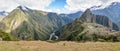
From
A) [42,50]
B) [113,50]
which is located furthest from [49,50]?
[113,50]

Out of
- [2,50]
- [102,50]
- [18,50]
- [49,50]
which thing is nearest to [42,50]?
[49,50]

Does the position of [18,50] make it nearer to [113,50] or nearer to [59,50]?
[59,50]

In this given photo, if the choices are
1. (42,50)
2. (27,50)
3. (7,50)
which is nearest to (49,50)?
(42,50)

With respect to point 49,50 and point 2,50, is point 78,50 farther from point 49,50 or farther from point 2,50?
point 2,50

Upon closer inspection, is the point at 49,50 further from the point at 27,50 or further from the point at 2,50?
the point at 2,50

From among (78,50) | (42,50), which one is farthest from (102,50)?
(42,50)

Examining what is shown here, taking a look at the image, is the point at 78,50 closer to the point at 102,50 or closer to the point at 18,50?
the point at 102,50
